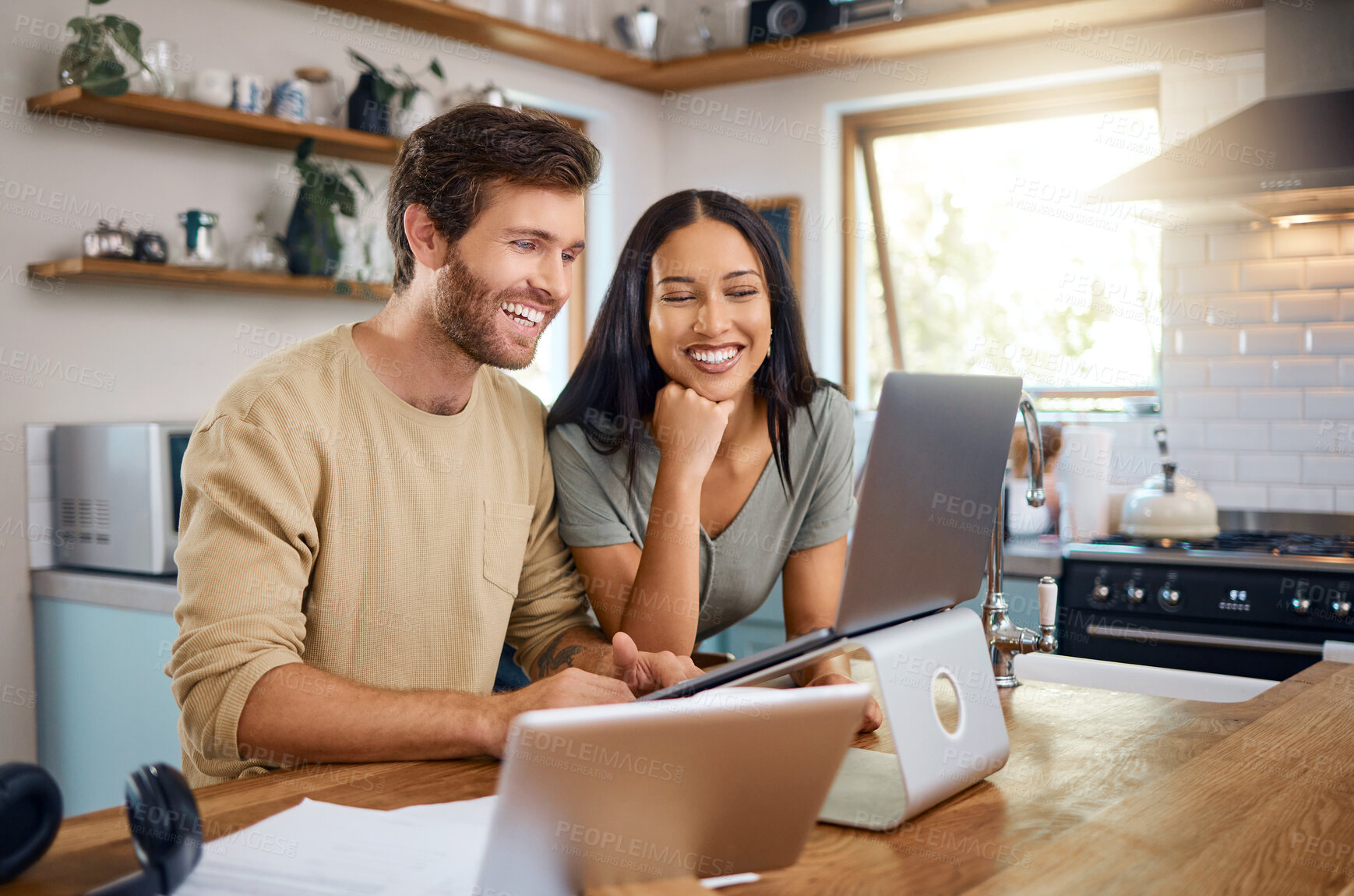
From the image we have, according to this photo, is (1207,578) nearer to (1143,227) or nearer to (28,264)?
(1143,227)

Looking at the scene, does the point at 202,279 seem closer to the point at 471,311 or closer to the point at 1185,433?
the point at 471,311

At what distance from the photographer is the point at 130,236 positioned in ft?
9.17

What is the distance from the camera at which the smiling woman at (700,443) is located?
1714 millimetres

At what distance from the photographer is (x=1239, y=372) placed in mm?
3484

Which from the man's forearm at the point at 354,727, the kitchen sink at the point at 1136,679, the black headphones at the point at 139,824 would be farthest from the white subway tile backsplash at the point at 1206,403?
the black headphones at the point at 139,824

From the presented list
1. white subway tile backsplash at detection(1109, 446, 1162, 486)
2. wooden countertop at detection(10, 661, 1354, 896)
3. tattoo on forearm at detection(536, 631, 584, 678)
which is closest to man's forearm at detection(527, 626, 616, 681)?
tattoo on forearm at detection(536, 631, 584, 678)

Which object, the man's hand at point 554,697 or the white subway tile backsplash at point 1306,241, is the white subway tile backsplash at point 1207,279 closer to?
the white subway tile backsplash at point 1306,241

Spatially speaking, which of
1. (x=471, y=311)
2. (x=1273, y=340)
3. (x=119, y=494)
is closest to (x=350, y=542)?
(x=471, y=311)

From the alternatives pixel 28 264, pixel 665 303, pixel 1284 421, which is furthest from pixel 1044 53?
pixel 28 264

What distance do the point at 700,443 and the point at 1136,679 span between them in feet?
2.51

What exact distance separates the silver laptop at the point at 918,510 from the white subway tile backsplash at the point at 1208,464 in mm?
2659

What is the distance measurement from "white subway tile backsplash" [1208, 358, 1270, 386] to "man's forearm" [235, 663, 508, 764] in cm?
300

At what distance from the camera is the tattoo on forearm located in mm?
1635

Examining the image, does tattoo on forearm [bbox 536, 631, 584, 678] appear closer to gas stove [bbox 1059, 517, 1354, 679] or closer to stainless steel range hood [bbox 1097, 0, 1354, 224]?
gas stove [bbox 1059, 517, 1354, 679]
